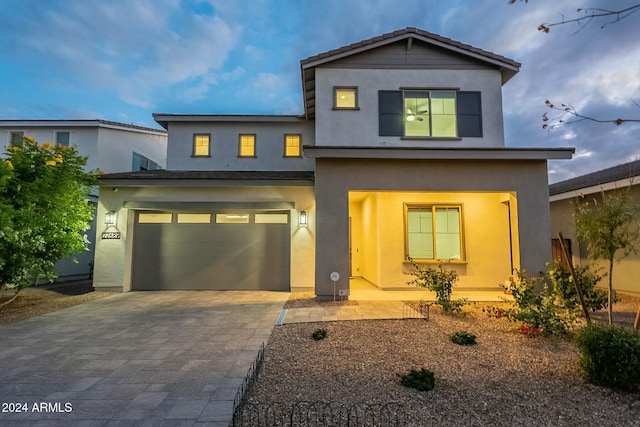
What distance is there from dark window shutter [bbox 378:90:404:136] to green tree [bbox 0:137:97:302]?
8505 millimetres

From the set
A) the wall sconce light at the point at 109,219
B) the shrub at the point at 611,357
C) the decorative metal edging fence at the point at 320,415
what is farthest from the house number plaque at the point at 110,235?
the shrub at the point at 611,357

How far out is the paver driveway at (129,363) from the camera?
2838mm

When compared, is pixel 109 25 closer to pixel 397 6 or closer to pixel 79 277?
pixel 79 277

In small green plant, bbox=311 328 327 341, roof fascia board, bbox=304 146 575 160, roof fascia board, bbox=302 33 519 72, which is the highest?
roof fascia board, bbox=302 33 519 72

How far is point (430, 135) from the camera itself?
9.03 m

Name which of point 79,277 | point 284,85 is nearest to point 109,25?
point 79,277

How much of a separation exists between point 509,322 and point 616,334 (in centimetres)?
250

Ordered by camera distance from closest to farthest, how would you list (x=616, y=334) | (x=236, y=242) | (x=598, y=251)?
(x=616, y=334), (x=598, y=251), (x=236, y=242)

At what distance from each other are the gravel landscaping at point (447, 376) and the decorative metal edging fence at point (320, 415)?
101mm

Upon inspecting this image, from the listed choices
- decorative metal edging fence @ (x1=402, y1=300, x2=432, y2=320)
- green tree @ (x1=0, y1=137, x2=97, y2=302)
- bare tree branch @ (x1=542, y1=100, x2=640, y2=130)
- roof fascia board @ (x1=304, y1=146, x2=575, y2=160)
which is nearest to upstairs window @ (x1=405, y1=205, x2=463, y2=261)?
roof fascia board @ (x1=304, y1=146, x2=575, y2=160)

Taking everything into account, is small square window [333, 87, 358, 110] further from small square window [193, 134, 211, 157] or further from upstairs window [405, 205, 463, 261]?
small square window [193, 134, 211, 157]

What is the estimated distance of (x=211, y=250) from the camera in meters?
9.71

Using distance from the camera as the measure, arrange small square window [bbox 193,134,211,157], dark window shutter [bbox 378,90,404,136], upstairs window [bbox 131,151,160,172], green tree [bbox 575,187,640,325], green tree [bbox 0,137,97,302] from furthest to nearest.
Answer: upstairs window [bbox 131,151,160,172] < small square window [bbox 193,134,211,157] < dark window shutter [bbox 378,90,404,136] < green tree [bbox 0,137,97,302] < green tree [bbox 575,187,640,325]

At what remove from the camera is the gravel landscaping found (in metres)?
2.79
